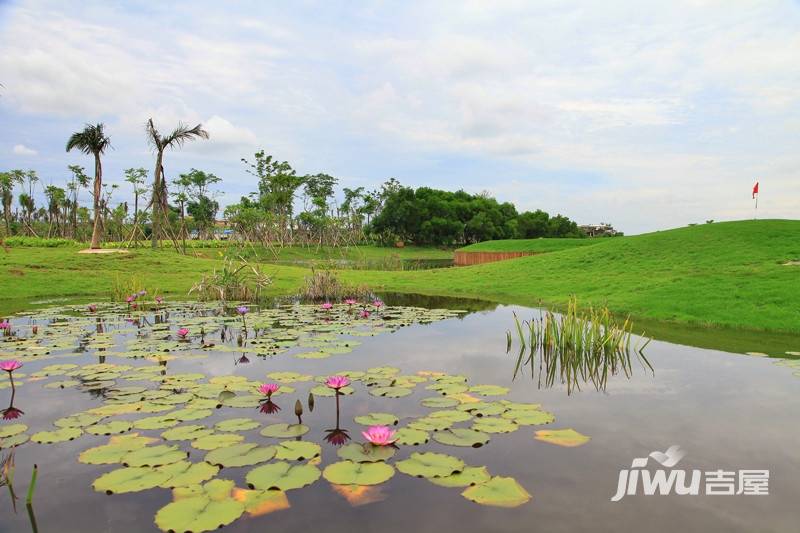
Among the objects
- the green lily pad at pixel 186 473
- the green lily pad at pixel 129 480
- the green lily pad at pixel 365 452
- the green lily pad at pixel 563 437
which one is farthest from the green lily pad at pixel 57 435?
the green lily pad at pixel 563 437

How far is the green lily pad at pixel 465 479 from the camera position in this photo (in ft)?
11.8

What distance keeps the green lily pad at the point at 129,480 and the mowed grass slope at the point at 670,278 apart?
1077cm

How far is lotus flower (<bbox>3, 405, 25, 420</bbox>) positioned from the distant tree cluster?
2457 inches

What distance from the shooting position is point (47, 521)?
3.20 metres

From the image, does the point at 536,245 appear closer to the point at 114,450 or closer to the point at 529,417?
the point at 529,417

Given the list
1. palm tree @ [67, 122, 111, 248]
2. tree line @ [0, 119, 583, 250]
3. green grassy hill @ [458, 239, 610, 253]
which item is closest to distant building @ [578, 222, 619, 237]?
tree line @ [0, 119, 583, 250]

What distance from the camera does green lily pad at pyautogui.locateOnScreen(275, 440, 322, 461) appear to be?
4008 millimetres

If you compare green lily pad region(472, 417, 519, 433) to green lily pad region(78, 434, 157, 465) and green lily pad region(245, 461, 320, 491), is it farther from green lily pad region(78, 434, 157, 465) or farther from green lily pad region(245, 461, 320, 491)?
green lily pad region(78, 434, 157, 465)

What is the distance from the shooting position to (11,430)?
15.0ft

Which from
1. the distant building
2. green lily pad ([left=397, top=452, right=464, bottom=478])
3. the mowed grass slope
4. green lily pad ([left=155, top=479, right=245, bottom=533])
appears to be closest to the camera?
green lily pad ([left=155, top=479, right=245, bottom=533])

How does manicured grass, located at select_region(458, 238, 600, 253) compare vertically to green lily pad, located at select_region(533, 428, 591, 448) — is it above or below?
above

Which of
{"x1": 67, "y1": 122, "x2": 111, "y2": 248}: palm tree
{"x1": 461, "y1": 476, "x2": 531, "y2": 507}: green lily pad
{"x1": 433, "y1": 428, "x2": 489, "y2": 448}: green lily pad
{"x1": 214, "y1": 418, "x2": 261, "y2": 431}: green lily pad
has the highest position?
{"x1": 67, "y1": 122, "x2": 111, "y2": 248}: palm tree

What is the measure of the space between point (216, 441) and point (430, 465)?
1.90m

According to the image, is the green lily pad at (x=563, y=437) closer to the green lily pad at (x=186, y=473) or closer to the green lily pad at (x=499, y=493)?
the green lily pad at (x=499, y=493)
